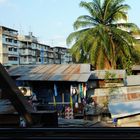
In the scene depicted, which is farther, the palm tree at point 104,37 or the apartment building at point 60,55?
the apartment building at point 60,55

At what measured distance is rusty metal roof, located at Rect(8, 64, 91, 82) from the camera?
21172mm

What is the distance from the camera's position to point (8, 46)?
70.8 m

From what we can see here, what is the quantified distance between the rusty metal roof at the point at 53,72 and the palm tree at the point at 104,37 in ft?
16.9

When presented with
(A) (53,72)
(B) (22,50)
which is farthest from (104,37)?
(B) (22,50)

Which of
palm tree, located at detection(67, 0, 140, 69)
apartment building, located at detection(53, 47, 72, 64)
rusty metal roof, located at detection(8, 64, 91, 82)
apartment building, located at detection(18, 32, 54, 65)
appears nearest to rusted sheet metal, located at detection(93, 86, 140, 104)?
rusty metal roof, located at detection(8, 64, 91, 82)

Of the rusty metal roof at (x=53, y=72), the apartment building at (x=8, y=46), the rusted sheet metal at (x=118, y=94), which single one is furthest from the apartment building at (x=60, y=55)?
the rusted sheet metal at (x=118, y=94)

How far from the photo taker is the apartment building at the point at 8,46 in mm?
68938

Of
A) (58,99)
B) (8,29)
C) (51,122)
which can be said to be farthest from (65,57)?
(51,122)

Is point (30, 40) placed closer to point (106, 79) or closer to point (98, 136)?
point (106, 79)

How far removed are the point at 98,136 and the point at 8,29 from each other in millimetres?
75421

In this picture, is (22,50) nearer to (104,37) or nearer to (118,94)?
(104,37)

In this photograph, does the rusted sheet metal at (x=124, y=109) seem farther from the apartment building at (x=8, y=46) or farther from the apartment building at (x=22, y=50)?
the apartment building at (x=8, y=46)

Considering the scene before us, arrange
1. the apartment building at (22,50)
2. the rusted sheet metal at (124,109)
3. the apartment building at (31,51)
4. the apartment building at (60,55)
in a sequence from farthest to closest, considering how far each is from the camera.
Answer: the apartment building at (60,55) → the apartment building at (31,51) → the apartment building at (22,50) → the rusted sheet metal at (124,109)

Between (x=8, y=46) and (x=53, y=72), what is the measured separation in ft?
163
